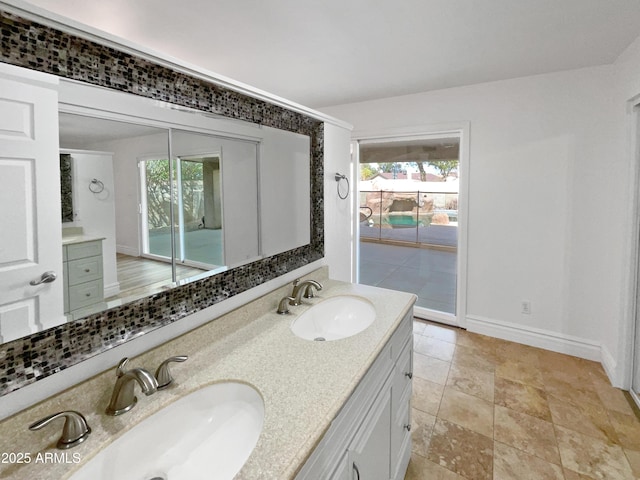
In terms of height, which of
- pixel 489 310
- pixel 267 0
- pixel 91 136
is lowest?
pixel 489 310

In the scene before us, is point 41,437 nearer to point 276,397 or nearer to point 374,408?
point 276,397

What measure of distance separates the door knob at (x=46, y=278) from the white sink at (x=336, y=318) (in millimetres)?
942

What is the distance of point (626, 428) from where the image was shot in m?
1.96

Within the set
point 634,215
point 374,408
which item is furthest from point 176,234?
point 634,215

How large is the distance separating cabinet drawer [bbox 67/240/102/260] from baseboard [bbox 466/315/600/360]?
321 centimetres

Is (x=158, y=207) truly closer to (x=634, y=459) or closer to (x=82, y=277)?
(x=82, y=277)

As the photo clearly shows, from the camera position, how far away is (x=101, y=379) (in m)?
0.87

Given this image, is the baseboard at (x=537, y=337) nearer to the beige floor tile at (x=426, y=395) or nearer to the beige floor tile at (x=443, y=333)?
the beige floor tile at (x=443, y=333)

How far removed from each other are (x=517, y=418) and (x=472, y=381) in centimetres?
41

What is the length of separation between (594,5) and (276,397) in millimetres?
2344

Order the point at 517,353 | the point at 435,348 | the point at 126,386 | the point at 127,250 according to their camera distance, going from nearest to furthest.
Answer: the point at 126,386, the point at 127,250, the point at 517,353, the point at 435,348

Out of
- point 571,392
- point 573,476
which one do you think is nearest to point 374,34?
point 573,476

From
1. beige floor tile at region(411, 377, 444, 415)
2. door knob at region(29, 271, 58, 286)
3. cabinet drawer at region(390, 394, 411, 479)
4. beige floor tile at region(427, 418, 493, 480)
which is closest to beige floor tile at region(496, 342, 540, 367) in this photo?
beige floor tile at region(411, 377, 444, 415)

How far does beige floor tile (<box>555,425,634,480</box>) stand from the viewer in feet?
5.47
